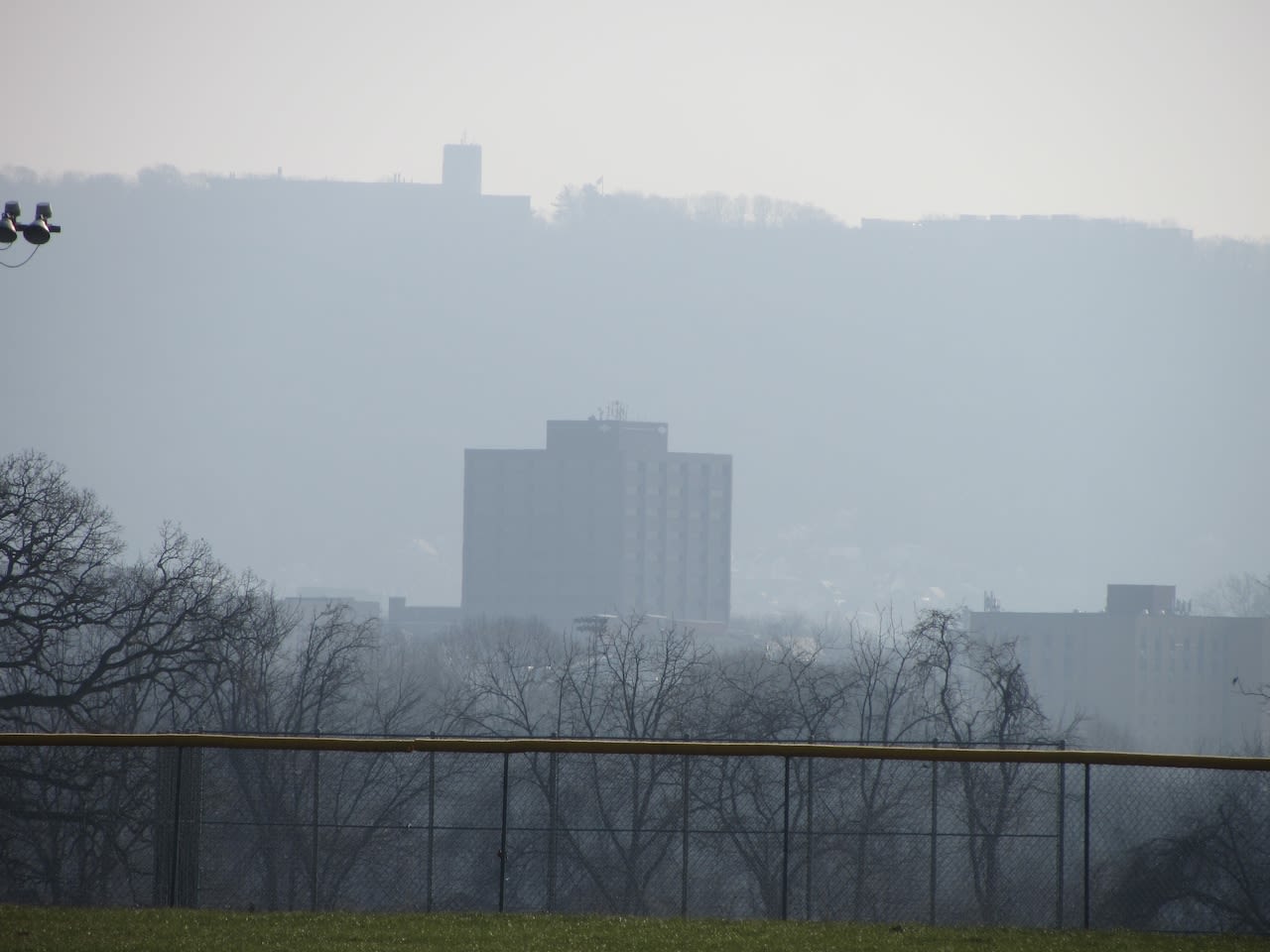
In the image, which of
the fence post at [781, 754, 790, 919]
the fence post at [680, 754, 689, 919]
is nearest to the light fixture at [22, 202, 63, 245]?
the fence post at [680, 754, 689, 919]

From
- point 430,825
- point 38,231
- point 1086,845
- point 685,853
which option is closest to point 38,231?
point 38,231

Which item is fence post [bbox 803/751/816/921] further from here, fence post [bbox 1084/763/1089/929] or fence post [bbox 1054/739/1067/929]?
fence post [bbox 1084/763/1089/929]

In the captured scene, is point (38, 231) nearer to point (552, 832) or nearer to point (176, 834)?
point (176, 834)

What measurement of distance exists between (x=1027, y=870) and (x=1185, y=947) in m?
2.40

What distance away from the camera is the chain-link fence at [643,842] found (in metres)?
17.3

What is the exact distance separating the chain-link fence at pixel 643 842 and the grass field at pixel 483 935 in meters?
0.91

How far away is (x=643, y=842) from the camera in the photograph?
1861 centimetres

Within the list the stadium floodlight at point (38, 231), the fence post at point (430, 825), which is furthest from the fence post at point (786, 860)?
the stadium floodlight at point (38, 231)

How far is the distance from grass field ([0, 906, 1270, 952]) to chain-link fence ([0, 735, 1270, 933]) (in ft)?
3.00

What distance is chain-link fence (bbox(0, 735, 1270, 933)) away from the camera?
56.9 feet

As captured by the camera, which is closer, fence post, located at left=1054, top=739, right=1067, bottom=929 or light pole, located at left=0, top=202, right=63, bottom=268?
fence post, located at left=1054, top=739, right=1067, bottom=929

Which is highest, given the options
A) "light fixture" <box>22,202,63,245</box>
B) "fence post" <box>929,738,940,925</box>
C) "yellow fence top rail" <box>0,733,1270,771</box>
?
"light fixture" <box>22,202,63,245</box>

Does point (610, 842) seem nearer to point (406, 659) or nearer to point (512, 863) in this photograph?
point (512, 863)

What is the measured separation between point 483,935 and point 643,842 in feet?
11.4
